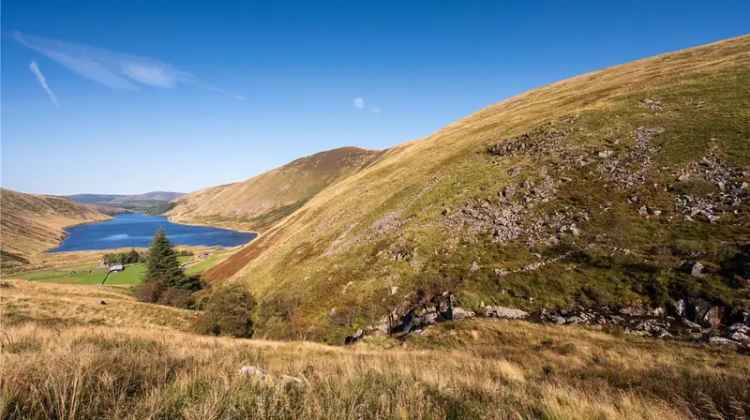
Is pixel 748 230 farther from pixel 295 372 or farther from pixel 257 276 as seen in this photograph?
pixel 257 276

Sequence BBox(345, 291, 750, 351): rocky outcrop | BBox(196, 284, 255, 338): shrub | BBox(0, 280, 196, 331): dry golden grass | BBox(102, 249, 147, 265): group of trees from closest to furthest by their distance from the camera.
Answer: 1. BBox(345, 291, 750, 351): rocky outcrop
2. BBox(0, 280, 196, 331): dry golden grass
3. BBox(196, 284, 255, 338): shrub
4. BBox(102, 249, 147, 265): group of trees

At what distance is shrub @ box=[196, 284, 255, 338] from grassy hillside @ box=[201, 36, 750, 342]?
215 centimetres

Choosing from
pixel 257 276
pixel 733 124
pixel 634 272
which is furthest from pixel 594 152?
pixel 257 276

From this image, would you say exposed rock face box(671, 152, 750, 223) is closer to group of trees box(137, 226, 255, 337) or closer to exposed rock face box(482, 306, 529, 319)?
exposed rock face box(482, 306, 529, 319)

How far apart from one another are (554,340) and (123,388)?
1706cm

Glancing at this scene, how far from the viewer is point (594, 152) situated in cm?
3419

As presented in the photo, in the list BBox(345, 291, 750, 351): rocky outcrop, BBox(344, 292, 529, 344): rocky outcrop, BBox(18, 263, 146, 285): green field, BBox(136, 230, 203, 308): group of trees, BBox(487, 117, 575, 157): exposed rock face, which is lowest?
BBox(18, 263, 146, 285): green field

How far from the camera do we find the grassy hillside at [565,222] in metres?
20.7

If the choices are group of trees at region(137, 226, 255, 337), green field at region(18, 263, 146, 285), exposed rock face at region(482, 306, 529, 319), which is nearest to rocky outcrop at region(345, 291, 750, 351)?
exposed rock face at region(482, 306, 529, 319)

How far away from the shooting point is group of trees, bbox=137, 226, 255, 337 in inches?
1351

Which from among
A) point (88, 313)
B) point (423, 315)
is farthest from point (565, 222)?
point (88, 313)

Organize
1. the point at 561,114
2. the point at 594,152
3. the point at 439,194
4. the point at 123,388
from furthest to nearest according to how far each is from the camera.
Result: the point at 561,114
the point at 439,194
the point at 594,152
the point at 123,388

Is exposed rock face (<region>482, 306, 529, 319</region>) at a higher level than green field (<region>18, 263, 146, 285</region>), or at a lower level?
higher

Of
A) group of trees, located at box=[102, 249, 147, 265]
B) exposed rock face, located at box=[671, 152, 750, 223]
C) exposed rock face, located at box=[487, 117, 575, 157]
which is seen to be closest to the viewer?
exposed rock face, located at box=[671, 152, 750, 223]
